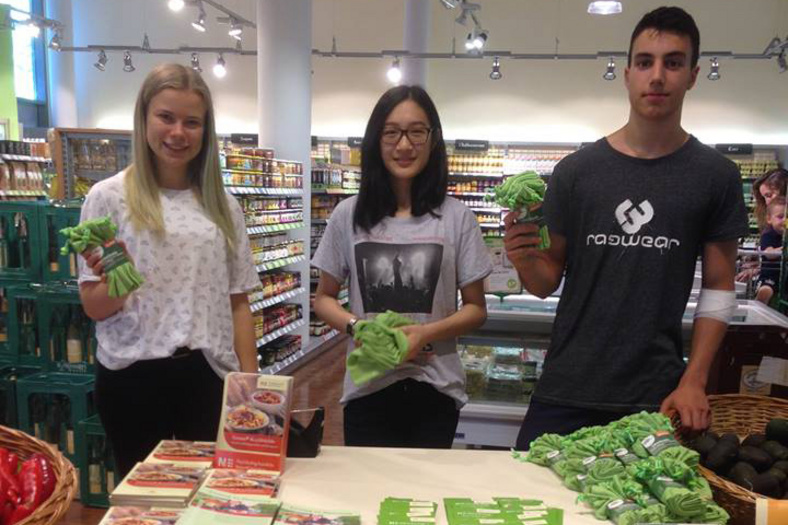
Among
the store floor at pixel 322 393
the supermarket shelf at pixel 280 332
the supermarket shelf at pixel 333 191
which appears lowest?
the store floor at pixel 322 393

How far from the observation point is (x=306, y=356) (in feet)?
24.2

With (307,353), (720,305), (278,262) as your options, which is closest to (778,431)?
(720,305)

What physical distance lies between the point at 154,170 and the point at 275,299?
14.2 ft

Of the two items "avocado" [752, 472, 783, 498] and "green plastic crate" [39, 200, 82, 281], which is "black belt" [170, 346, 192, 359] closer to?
"avocado" [752, 472, 783, 498]

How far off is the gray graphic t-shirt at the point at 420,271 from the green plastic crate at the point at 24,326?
101 inches

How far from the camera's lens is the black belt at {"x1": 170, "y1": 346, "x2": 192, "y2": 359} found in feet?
6.46

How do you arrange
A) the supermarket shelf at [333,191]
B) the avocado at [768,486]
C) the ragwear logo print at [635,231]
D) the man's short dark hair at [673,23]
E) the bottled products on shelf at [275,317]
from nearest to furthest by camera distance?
the avocado at [768,486] < the man's short dark hair at [673,23] < the ragwear logo print at [635,231] < the bottled products on shelf at [275,317] < the supermarket shelf at [333,191]

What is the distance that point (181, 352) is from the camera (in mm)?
1978

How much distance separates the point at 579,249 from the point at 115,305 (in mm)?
1416

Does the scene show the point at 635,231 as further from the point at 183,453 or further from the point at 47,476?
the point at 47,476

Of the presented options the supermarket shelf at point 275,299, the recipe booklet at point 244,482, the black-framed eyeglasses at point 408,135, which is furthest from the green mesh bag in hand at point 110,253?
the supermarket shelf at point 275,299

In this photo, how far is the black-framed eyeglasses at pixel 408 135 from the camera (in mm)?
1920

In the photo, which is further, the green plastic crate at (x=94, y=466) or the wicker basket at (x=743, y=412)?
the green plastic crate at (x=94, y=466)

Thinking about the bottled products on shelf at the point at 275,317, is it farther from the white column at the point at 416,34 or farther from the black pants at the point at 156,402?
the white column at the point at 416,34
